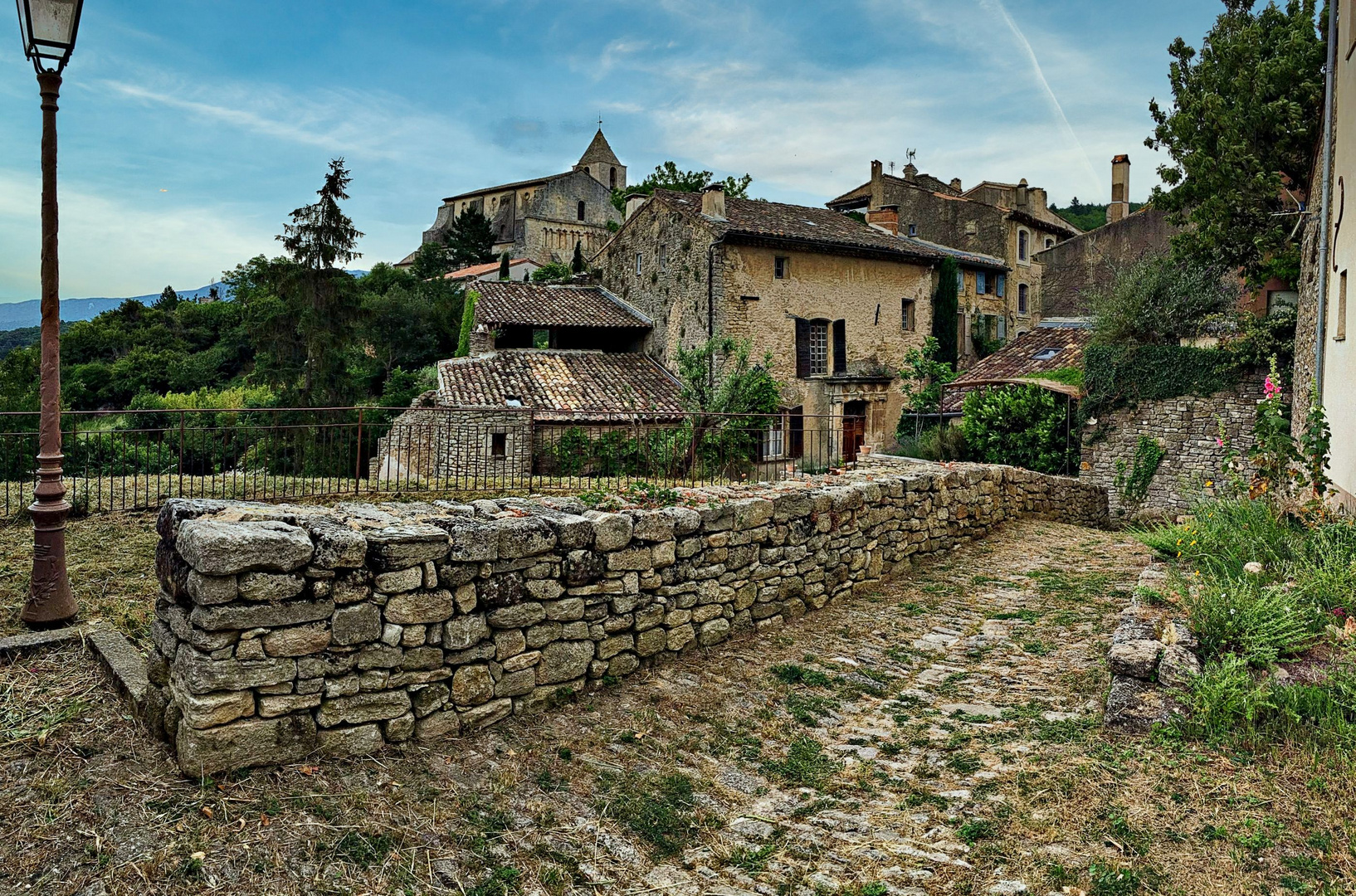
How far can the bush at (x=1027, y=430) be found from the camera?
Result: 1805 cm

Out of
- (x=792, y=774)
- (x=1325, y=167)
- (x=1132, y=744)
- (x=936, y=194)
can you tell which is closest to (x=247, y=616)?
(x=792, y=774)

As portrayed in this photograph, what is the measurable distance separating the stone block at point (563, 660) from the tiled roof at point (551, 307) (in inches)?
760

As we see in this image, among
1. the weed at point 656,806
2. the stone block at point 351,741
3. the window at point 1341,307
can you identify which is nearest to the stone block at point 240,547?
the stone block at point 351,741

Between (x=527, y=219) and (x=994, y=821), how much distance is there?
58.8 metres

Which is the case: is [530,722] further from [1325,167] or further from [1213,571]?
[1325,167]

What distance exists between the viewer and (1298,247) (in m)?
13.8

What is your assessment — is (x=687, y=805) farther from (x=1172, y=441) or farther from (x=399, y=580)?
(x=1172, y=441)

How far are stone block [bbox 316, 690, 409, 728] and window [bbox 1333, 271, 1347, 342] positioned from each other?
29.4 feet

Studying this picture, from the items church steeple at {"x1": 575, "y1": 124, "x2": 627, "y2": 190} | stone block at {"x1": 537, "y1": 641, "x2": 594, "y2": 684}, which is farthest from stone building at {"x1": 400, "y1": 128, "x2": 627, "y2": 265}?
stone block at {"x1": 537, "y1": 641, "x2": 594, "y2": 684}

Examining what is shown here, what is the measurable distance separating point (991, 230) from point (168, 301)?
55.7m

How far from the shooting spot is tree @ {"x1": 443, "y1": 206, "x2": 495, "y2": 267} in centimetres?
5703

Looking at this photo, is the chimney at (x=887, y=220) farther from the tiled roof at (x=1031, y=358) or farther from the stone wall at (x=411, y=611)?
the stone wall at (x=411, y=611)

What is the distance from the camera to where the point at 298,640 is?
12.2ft

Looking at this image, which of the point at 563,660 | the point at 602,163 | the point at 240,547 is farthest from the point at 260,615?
the point at 602,163
